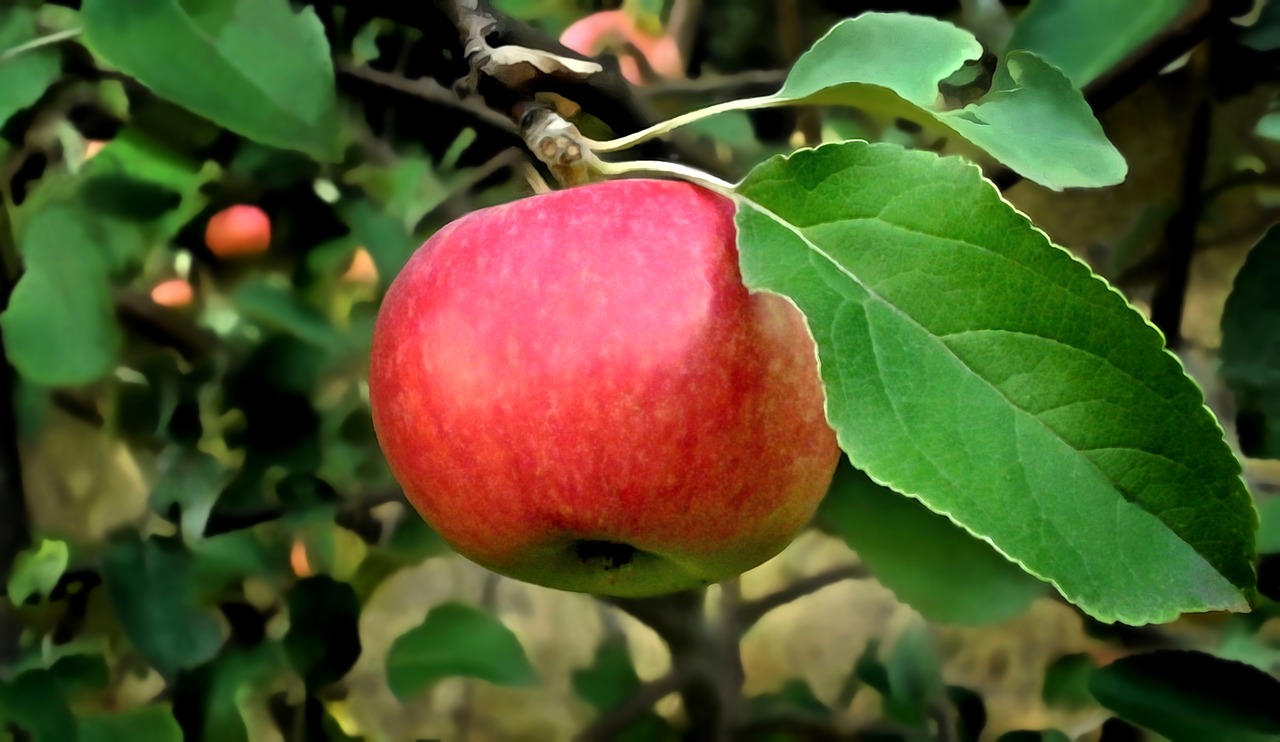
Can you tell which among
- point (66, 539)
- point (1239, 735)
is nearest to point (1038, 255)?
point (1239, 735)

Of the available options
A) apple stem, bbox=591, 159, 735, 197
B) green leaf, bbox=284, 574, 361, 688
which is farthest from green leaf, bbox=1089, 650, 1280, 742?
green leaf, bbox=284, 574, 361, 688

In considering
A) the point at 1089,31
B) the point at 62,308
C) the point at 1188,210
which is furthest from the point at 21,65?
the point at 1188,210

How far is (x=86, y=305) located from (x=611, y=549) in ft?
1.37

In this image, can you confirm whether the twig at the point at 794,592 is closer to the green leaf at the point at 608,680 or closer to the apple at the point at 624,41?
the green leaf at the point at 608,680

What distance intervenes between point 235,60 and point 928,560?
1.65ft

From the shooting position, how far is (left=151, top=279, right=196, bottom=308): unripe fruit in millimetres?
776

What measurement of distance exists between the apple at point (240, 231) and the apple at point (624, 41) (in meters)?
0.32

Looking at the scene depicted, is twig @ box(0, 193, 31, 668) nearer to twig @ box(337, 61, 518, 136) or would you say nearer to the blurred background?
the blurred background

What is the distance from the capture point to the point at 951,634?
127 centimetres

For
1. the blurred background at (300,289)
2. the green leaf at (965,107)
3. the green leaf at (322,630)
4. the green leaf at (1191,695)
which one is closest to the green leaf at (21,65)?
the blurred background at (300,289)

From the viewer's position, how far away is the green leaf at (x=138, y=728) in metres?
0.59

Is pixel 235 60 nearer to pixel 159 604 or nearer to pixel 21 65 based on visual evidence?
pixel 21 65

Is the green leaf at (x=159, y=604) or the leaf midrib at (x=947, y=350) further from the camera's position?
the green leaf at (x=159, y=604)

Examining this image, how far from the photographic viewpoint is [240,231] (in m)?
0.74
